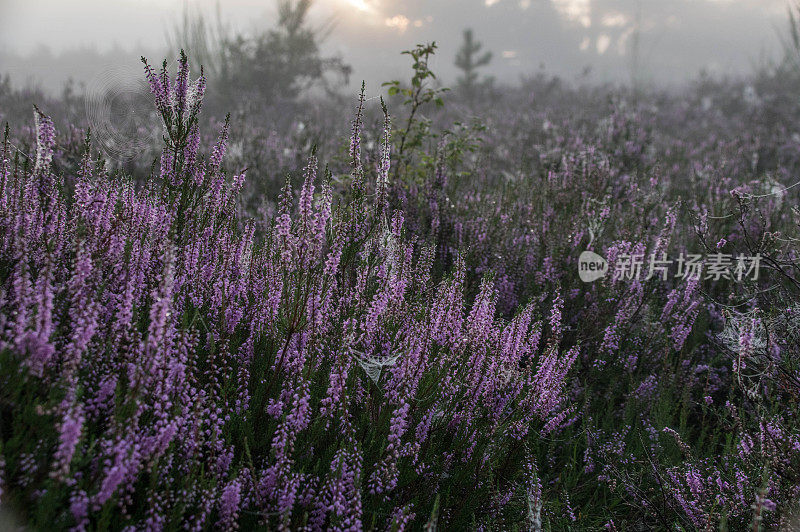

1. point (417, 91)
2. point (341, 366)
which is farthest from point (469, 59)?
point (341, 366)

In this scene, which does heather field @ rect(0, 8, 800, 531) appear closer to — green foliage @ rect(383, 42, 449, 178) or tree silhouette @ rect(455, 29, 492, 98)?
green foliage @ rect(383, 42, 449, 178)

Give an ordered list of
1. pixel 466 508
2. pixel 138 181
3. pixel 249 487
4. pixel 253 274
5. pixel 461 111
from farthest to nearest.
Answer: pixel 461 111
pixel 138 181
pixel 253 274
pixel 466 508
pixel 249 487

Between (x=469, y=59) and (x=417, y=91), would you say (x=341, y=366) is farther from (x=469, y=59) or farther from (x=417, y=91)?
(x=469, y=59)

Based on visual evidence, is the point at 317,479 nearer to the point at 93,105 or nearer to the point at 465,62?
the point at 93,105

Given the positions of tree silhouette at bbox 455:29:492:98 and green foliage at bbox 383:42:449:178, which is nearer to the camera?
green foliage at bbox 383:42:449:178

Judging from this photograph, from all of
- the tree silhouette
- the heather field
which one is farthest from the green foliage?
the tree silhouette

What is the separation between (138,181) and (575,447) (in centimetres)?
626

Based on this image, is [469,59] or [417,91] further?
[469,59]

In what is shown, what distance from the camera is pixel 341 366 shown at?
1.86 m

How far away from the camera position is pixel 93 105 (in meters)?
11.1

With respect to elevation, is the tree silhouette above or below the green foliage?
above

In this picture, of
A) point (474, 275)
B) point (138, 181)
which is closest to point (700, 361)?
point (474, 275)

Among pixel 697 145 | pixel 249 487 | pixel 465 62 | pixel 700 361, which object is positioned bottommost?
pixel 700 361

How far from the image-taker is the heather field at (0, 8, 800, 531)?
146 cm
